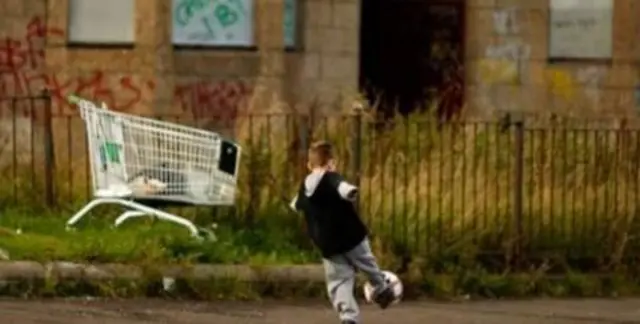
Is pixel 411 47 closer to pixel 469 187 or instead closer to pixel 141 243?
pixel 469 187

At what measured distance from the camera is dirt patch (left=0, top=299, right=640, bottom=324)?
33.7ft

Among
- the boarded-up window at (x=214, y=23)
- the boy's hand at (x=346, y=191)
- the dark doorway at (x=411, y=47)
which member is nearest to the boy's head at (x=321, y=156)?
the boy's hand at (x=346, y=191)

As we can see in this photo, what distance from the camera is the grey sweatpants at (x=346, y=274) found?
9.77 metres

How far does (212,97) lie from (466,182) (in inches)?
231

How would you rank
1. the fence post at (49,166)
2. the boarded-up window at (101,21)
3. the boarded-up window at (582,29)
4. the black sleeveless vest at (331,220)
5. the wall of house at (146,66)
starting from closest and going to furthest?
the black sleeveless vest at (331,220) < the fence post at (49,166) < the wall of house at (146,66) < the boarded-up window at (101,21) < the boarded-up window at (582,29)

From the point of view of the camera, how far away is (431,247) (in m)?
11.9

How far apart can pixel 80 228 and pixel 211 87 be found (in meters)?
5.92

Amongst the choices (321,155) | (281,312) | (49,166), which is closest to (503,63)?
(49,166)

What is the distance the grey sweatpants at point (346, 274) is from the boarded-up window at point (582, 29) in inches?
369

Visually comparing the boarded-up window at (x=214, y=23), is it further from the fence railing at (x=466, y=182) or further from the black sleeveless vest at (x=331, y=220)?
the black sleeveless vest at (x=331, y=220)

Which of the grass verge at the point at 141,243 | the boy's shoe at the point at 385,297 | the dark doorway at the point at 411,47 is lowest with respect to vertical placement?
the boy's shoe at the point at 385,297

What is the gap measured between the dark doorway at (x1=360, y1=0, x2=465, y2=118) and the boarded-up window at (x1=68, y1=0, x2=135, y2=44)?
9.56 ft

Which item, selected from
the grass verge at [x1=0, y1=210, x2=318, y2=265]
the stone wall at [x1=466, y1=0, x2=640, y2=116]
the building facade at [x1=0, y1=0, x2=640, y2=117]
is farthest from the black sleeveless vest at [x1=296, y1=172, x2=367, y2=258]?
the stone wall at [x1=466, y1=0, x2=640, y2=116]

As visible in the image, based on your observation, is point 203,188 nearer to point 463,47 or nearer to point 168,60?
point 168,60
